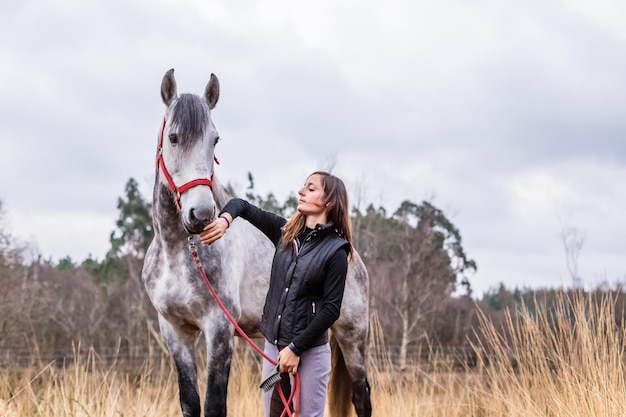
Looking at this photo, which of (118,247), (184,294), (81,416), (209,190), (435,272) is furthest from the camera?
(118,247)

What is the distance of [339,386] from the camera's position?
4.77 metres

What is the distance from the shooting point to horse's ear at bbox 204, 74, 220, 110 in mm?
3725

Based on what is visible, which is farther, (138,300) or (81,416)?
(138,300)

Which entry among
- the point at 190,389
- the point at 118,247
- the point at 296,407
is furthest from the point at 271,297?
the point at 118,247

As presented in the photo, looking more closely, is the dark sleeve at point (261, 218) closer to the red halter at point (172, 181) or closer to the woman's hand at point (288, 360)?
the red halter at point (172, 181)

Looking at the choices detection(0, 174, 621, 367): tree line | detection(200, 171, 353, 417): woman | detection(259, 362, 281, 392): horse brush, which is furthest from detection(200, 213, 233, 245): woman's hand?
detection(0, 174, 621, 367): tree line

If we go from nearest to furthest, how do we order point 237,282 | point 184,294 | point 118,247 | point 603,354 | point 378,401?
point 184,294
point 237,282
point 603,354
point 378,401
point 118,247

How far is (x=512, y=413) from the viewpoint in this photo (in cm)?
475

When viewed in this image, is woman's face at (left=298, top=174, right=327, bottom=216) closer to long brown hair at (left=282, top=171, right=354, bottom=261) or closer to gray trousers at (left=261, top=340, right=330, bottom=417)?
long brown hair at (left=282, top=171, right=354, bottom=261)

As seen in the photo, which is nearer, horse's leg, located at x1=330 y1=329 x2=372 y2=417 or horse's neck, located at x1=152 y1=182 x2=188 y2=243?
horse's neck, located at x1=152 y1=182 x2=188 y2=243

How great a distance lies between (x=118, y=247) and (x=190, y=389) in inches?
1030

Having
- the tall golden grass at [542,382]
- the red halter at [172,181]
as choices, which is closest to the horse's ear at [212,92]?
the red halter at [172,181]

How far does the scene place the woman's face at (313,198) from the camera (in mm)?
3047

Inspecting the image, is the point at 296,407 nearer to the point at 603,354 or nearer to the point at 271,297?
the point at 271,297
